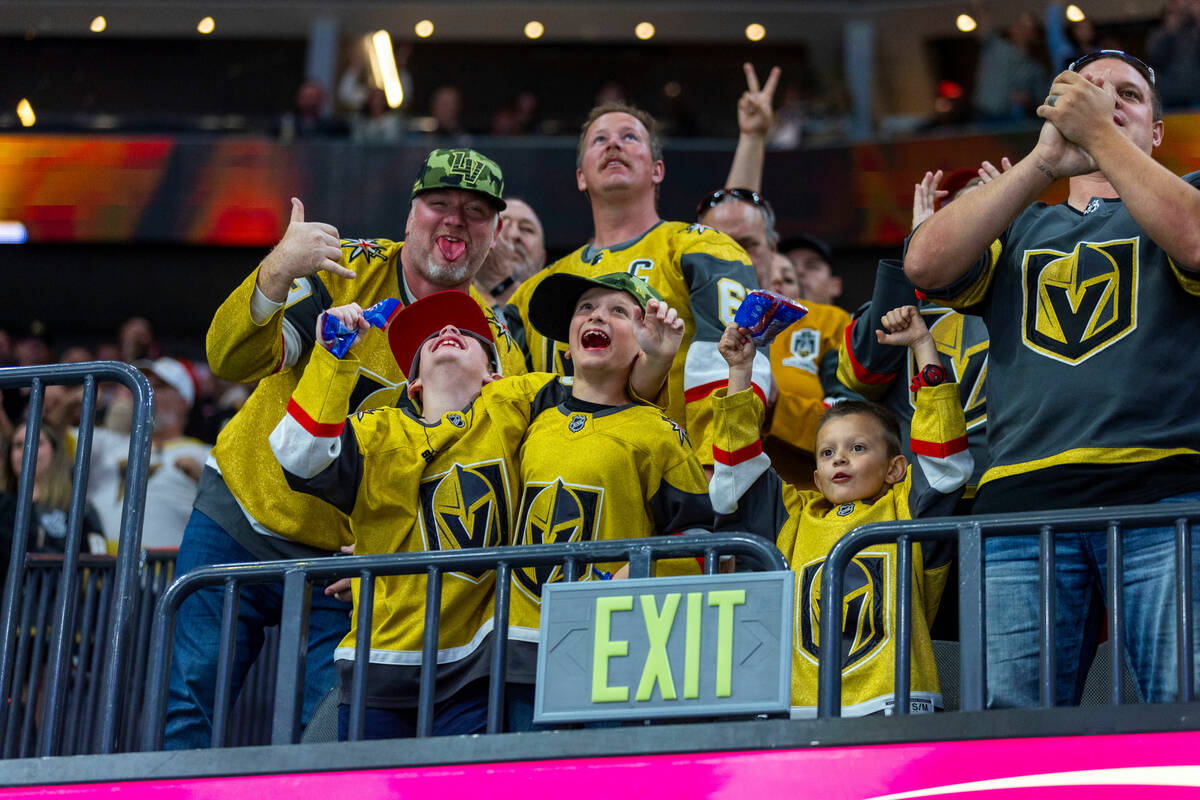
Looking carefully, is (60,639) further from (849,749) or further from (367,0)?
(367,0)

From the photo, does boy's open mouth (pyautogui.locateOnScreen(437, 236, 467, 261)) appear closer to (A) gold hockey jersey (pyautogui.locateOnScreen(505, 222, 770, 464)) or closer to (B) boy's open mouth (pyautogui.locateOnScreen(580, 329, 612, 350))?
(A) gold hockey jersey (pyautogui.locateOnScreen(505, 222, 770, 464))

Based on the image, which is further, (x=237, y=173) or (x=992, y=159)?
(x=237, y=173)

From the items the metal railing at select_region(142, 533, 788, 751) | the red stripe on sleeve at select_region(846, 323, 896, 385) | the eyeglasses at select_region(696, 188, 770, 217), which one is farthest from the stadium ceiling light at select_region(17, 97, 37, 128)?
the metal railing at select_region(142, 533, 788, 751)

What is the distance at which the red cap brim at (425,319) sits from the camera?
4.14 meters

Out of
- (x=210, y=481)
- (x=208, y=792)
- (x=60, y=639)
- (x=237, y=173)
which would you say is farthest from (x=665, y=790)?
(x=237, y=173)

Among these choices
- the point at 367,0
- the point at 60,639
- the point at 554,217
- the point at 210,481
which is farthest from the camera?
the point at 367,0

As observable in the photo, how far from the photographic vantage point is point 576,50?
688 inches

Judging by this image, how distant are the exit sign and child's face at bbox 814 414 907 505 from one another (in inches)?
45.2

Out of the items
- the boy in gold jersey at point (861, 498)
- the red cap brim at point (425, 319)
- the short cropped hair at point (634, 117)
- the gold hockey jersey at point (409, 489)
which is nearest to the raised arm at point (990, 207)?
the boy in gold jersey at point (861, 498)

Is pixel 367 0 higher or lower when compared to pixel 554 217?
higher

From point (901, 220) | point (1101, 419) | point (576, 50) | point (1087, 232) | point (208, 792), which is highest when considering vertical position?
point (576, 50)

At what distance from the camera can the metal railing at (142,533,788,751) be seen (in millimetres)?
3084

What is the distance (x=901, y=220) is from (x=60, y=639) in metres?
10.8

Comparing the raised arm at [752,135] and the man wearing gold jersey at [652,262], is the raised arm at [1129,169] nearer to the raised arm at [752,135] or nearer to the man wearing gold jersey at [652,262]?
the man wearing gold jersey at [652,262]
